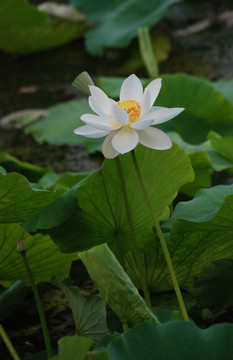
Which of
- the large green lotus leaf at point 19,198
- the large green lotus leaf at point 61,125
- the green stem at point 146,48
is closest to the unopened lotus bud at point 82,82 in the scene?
the large green lotus leaf at point 19,198

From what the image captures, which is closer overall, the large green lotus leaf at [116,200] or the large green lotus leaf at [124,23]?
the large green lotus leaf at [116,200]

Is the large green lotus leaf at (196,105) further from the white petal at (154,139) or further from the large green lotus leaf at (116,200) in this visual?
the white petal at (154,139)

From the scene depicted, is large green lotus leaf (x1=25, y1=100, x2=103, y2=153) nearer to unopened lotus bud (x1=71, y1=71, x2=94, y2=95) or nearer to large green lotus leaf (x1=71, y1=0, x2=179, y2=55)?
large green lotus leaf (x1=71, y1=0, x2=179, y2=55)

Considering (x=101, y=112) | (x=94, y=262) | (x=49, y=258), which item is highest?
(x=101, y=112)

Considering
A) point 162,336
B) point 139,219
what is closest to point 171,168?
point 139,219

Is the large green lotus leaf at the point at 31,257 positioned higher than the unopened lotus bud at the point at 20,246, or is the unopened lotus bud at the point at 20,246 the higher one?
the unopened lotus bud at the point at 20,246

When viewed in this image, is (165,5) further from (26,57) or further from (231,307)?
(231,307)
